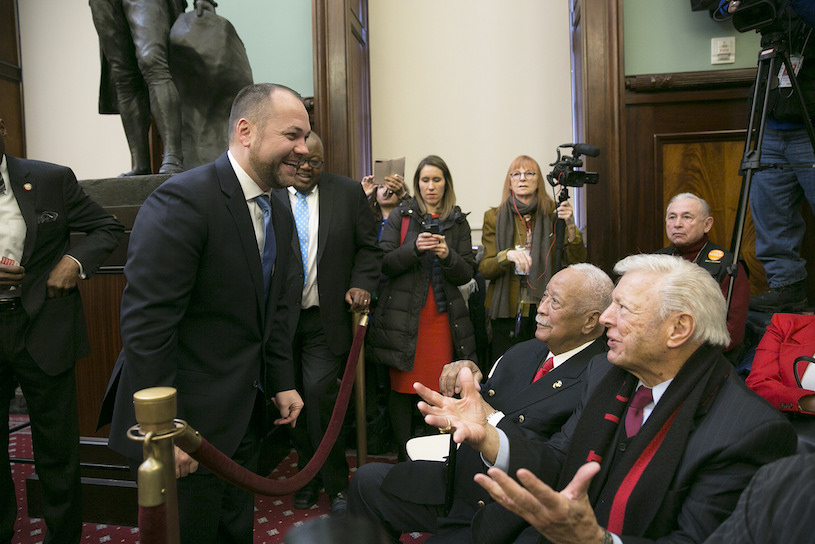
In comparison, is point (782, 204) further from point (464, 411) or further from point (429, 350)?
point (464, 411)

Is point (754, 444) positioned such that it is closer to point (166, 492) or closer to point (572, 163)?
point (166, 492)

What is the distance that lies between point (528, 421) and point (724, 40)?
9.80 feet

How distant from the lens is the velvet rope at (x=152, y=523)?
1.00 meters

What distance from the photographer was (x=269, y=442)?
3094 mm

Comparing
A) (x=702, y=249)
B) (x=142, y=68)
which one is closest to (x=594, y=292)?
(x=702, y=249)

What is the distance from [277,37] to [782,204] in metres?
3.36

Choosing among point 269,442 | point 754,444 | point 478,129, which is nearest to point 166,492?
point 754,444

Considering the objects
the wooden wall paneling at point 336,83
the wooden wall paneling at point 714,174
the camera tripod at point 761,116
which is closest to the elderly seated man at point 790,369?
the camera tripod at point 761,116

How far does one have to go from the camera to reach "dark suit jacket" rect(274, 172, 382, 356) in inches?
105

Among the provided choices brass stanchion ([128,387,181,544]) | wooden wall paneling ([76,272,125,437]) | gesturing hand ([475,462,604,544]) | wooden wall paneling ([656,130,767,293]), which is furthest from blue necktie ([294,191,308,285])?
wooden wall paneling ([656,130,767,293])

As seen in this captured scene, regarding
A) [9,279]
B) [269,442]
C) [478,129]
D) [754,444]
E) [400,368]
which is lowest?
[269,442]

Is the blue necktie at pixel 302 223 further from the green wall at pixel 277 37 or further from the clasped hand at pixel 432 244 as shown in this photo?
the green wall at pixel 277 37

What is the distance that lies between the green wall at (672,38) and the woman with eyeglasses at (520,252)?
121cm

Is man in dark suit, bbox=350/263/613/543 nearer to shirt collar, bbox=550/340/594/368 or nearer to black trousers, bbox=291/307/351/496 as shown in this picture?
shirt collar, bbox=550/340/594/368
